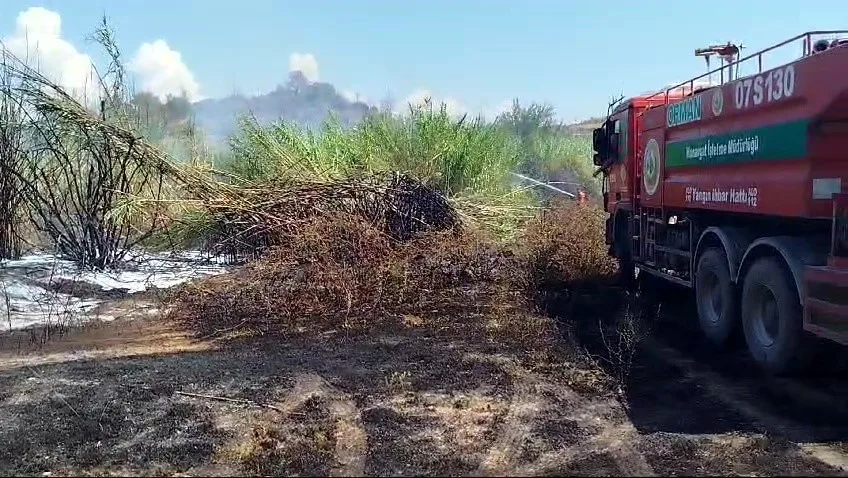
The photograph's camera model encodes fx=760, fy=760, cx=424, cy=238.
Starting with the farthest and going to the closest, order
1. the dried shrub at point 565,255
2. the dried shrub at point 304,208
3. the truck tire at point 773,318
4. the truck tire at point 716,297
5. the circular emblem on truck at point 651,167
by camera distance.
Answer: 1. the dried shrub at point 304,208
2. the dried shrub at point 565,255
3. the circular emblem on truck at point 651,167
4. the truck tire at point 716,297
5. the truck tire at point 773,318

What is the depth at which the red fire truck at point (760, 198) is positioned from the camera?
5590 millimetres

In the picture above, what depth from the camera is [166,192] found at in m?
12.3

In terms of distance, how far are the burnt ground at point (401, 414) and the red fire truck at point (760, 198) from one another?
1.91ft

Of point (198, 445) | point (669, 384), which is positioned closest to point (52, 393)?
point (198, 445)

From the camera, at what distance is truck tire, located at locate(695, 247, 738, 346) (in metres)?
7.34

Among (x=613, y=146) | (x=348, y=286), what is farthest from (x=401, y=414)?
(x=613, y=146)

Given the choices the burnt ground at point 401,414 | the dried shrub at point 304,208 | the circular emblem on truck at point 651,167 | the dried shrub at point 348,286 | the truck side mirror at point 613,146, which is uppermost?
the truck side mirror at point 613,146

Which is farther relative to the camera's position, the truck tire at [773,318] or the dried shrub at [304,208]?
the dried shrub at [304,208]

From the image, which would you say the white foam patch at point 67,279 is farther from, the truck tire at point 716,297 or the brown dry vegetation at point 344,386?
the truck tire at point 716,297

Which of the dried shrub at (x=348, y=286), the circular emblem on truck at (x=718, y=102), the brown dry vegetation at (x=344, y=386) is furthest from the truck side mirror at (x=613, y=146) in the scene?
the circular emblem on truck at (x=718, y=102)

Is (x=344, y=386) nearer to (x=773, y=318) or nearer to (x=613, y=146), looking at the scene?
(x=773, y=318)

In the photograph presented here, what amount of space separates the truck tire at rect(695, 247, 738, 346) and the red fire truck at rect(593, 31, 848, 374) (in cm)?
1

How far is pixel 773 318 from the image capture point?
21.6 feet

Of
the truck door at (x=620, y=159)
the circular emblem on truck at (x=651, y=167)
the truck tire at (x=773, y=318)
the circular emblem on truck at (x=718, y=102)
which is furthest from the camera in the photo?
the truck door at (x=620, y=159)
